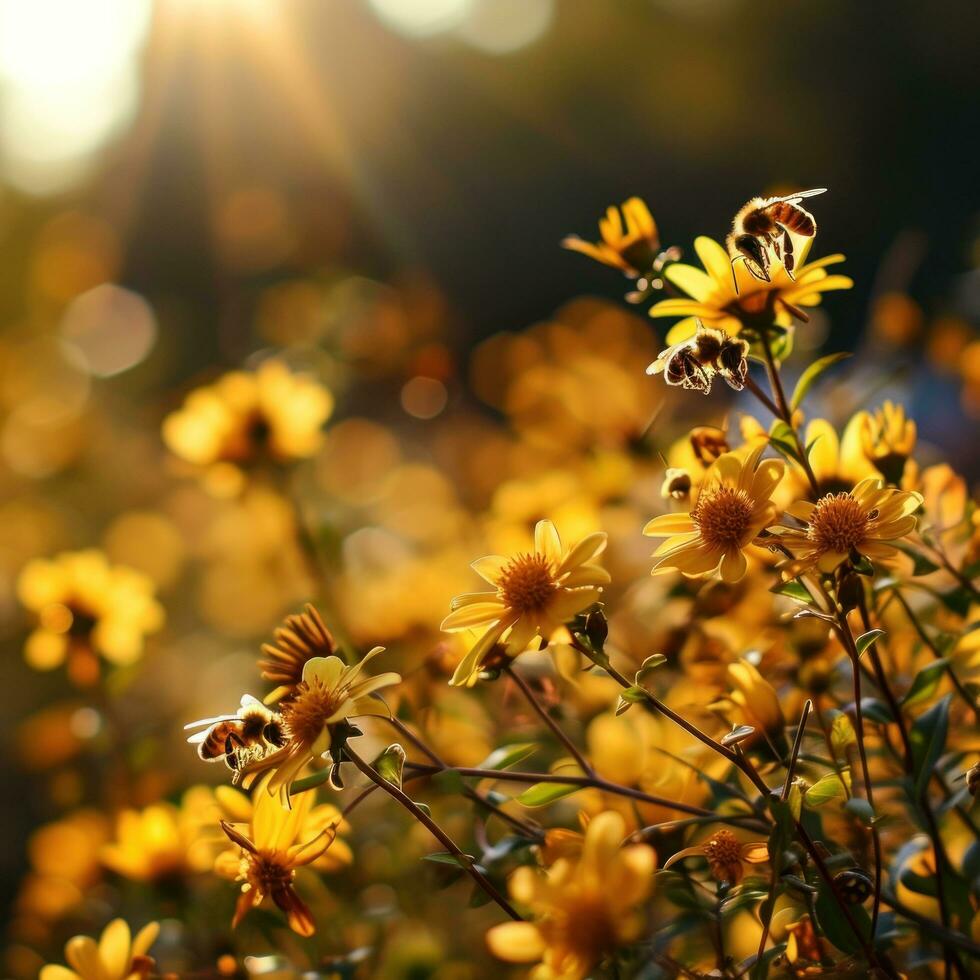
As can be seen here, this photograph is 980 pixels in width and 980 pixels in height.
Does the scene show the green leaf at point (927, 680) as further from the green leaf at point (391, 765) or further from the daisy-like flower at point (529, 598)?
the green leaf at point (391, 765)

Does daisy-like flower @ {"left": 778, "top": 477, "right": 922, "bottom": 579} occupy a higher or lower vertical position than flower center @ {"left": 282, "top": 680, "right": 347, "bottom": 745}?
higher

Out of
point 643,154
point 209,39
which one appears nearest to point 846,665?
point 643,154

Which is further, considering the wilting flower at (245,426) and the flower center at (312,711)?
the wilting flower at (245,426)

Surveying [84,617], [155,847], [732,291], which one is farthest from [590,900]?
[84,617]

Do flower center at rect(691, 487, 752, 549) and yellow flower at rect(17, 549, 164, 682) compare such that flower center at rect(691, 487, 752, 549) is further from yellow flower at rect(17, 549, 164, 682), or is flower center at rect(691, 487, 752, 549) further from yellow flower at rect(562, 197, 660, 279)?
yellow flower at rect(17, 549, 164, 682)

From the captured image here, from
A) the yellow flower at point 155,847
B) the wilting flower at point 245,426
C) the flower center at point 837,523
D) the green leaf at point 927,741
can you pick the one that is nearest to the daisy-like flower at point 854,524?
the flower center at point 837,523

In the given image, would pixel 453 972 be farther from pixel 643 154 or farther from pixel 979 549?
pixel 643 154

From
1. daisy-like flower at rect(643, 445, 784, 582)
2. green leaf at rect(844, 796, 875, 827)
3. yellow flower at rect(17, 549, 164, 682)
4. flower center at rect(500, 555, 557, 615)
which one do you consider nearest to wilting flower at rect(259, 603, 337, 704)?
A: flower center at rect(500, 555, 557, 615)
